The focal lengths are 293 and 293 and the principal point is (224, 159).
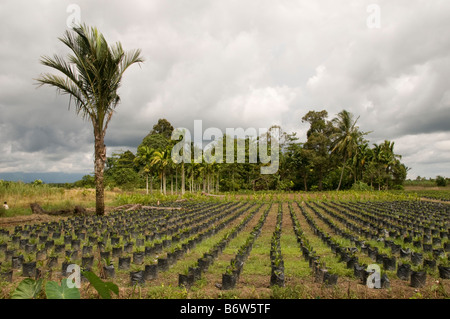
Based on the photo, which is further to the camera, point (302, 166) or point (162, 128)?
point (162, 128)

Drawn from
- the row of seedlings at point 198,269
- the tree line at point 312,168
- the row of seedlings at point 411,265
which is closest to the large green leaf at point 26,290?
the row of seedlings at point 198,269

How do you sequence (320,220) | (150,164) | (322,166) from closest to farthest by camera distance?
(320,220) < (150,164) < (322,166)

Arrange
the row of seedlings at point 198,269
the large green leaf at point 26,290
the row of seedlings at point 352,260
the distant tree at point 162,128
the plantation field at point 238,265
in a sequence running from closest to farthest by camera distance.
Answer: the large green leaf at point 26,290, the plantation field at point 238,265, the row of seedlings at point 198,269, the row of seedlings at point 352,260, the distant tree at point 162,128

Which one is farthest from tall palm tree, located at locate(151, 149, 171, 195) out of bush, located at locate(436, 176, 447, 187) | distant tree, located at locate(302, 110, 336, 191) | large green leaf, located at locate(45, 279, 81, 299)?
bush, located at locate(436, 176, 447, 187)

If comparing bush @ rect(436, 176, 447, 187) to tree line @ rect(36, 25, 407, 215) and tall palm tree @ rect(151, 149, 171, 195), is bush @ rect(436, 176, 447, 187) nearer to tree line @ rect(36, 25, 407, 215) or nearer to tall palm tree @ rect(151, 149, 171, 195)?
tree line @ rect(36, 25, 407, 215)

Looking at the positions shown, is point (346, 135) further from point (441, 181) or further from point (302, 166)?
point (441, 181)

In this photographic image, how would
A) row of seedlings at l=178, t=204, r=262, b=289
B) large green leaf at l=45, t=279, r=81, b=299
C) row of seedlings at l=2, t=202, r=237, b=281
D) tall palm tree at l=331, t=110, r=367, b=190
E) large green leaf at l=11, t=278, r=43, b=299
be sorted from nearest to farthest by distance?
large green leaf at l=45, t=279, r=81, b=299 < large green leaf at l=11, t=278, r=43, b=299 < row of seedlings at l=178, t=204, r=262, b=289 < row of seedlings at l=2, t=202, r=237, b=281 < tall palm tree at l=331, t=110, r=367, b=190

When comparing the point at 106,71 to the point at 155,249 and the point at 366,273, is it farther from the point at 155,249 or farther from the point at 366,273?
the point at 366,273

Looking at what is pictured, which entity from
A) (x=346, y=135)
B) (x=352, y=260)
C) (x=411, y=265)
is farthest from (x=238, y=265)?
(x=346, y=135)

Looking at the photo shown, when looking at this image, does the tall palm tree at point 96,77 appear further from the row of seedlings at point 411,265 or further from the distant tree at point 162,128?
the distant tree at point 162,128

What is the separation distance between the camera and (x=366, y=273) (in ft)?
16.4

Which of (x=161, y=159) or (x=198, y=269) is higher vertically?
(x=161, y=159)
